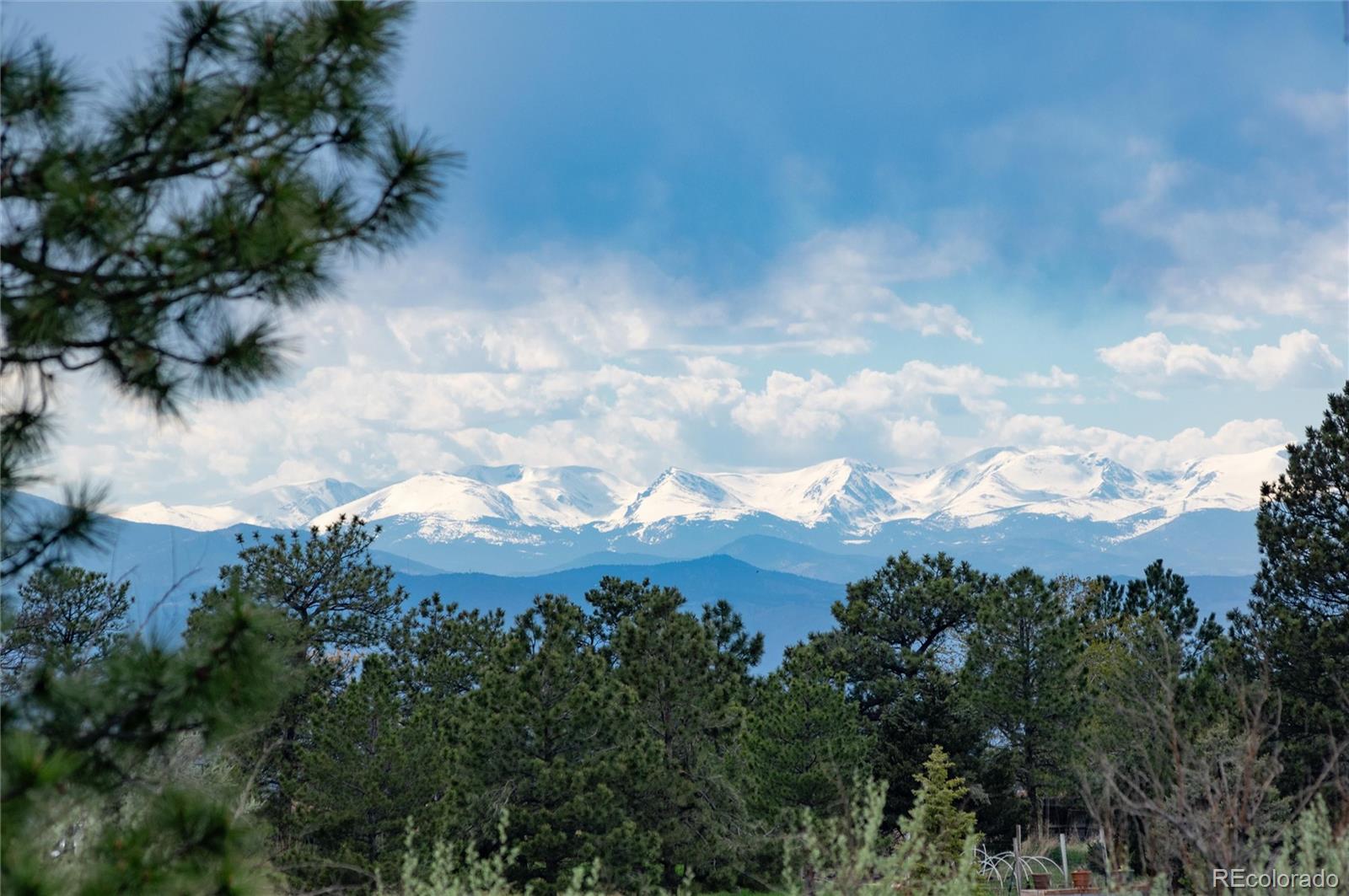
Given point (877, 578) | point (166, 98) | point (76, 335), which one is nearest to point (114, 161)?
point (166, 98)

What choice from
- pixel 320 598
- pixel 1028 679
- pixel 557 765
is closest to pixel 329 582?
pixel 320 598

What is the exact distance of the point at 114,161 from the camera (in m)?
4.67

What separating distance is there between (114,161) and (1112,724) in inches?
996

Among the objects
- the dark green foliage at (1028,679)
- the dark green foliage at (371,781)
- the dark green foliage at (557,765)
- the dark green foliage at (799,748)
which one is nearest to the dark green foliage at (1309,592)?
the dark green foliage at (1028,679)

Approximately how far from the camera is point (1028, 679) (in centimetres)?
2838

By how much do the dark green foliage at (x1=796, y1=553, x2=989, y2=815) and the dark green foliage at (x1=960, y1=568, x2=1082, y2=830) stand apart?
119cm

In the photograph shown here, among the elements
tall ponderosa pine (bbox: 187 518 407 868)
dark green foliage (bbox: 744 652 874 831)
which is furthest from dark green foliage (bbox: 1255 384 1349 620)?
tall ponderosa pine (bbox: 187 518 407 868)

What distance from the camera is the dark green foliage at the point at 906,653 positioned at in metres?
29.8

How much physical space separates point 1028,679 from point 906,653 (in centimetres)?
419

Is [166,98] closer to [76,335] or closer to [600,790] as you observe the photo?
[76,335]

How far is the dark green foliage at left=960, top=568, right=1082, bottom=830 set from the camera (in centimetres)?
2806

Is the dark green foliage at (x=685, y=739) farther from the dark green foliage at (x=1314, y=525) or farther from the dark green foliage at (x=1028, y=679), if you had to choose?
the dark green foliage at (x=1314, y=525)

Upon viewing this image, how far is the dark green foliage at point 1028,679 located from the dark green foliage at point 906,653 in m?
1.19

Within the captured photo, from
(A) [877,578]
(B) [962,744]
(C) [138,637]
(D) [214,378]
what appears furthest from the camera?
(A) [877,578]
